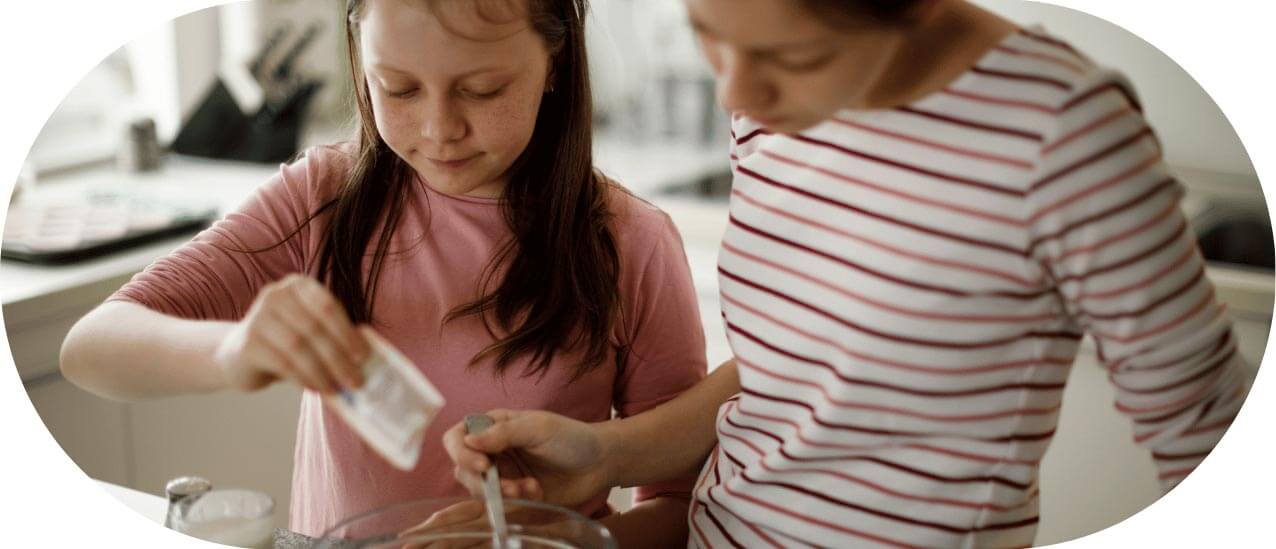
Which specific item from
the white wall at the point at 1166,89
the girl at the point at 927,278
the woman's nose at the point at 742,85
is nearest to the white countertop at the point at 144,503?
the girl at the point at 927,278

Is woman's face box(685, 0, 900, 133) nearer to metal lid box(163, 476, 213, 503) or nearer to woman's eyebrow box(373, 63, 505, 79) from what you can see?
woman's eyebrow box(373, 63, 505, 79)

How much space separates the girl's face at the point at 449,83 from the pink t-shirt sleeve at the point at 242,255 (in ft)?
0.41

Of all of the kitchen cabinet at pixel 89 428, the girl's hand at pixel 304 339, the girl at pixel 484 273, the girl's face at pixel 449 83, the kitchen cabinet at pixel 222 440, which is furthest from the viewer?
the kitchen cabinet at pixel 222 440

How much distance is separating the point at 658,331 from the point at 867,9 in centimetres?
32

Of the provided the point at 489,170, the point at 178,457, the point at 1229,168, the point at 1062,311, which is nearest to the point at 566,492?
the point at 489,170

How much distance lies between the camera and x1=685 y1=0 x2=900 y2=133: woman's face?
50cm

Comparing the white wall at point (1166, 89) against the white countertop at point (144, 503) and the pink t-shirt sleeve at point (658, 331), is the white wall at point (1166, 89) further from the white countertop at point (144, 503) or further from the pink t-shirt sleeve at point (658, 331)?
the white countertop at point (144, 503)

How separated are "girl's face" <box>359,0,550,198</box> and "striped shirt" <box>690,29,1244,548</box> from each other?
13 cm

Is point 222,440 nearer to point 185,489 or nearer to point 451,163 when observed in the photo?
point 185,489

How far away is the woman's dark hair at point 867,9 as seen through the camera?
1.65 ft

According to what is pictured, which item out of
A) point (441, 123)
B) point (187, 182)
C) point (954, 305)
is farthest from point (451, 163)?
point (187, 182)

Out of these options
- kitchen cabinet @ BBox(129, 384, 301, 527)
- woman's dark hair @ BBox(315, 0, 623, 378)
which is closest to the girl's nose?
woman's dark hair @ BBox(315, 0, 623, 378)

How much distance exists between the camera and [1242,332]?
0.68 metres

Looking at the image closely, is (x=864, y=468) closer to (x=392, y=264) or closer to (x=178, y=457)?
(x=392, y=264)
